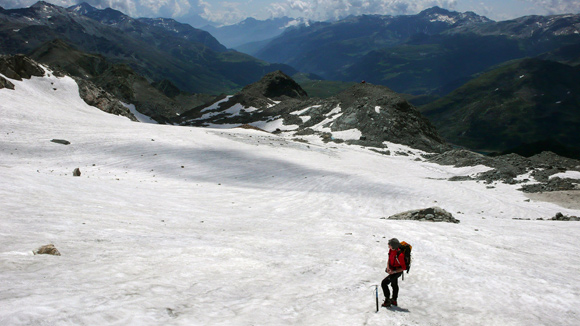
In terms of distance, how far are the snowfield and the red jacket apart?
1.34m

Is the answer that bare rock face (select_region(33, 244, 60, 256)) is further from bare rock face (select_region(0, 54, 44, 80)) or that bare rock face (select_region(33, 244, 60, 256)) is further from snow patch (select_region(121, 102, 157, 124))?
snow patch (select_region(121, 102, 157, 124))

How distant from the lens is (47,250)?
11.3 m

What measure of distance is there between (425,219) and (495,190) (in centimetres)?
2087

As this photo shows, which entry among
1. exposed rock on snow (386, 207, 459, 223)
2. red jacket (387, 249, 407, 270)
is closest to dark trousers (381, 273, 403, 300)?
red jacket (387, 249, 407, 270)

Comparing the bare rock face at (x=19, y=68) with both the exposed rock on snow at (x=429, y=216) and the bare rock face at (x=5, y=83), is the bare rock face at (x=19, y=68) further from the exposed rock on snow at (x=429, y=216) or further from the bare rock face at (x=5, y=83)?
the exposed rock on snow at (x=429, y=216)

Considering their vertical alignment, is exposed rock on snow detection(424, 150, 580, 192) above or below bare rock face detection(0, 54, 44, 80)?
below

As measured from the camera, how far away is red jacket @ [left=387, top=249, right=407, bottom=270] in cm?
1055

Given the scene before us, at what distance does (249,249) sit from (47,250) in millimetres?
7338

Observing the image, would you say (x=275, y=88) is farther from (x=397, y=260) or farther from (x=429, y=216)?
(x=397, y=260)

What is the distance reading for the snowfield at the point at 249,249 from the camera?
9508 millimetres

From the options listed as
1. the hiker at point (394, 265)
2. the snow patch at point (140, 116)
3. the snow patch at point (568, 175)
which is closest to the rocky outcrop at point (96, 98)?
the snow patch at point (140, 116)

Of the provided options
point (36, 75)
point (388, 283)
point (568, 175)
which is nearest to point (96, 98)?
point (36, 75)

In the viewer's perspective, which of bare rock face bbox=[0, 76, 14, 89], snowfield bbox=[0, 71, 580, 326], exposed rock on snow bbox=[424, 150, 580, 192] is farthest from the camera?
bare rock face bbox=[0, 76, 14, 89]

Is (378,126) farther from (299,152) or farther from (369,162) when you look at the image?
(299,152)
